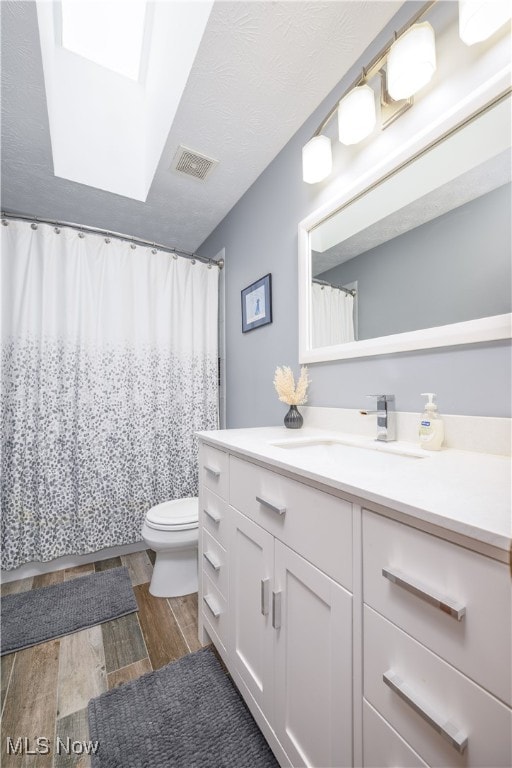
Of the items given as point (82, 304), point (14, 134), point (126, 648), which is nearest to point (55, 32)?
point (14, 134)

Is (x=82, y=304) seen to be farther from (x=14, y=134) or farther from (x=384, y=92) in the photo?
(x=384, y=92)

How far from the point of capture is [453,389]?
3.07ft

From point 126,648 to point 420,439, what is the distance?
4.72 ft

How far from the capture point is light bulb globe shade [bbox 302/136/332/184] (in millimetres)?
1323

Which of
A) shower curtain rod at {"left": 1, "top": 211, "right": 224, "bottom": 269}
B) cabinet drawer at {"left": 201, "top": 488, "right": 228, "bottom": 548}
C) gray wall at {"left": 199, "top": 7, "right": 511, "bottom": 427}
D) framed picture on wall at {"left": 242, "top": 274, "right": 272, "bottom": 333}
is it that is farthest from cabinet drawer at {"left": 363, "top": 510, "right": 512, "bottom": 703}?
shower curtain rod at {"left": 1, "top": 211, "right": 224, "bottom": 269}

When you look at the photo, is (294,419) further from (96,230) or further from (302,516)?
(96,230)

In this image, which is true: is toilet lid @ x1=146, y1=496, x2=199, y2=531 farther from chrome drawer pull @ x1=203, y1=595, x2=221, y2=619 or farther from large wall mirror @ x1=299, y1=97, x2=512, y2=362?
large wall mirror @ x1=299, y1=97, x2=512, y2=362

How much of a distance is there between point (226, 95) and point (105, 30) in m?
0.82

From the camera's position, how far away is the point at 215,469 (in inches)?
47.9

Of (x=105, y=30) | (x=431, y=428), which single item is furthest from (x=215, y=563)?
(x=105, y=30)

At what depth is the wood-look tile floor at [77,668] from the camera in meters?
0.98

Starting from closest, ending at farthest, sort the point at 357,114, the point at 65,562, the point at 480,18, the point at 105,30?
the point at 480,18 → the point at 357,114 → the point at 105,30 → the point at 65,562

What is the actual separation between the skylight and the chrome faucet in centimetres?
217

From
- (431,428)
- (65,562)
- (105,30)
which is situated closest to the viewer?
(431,428)
